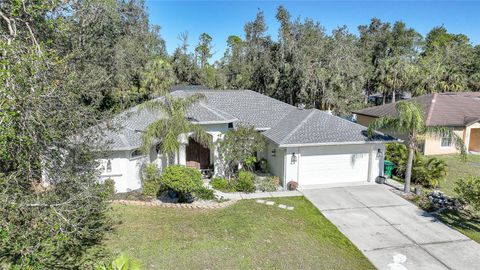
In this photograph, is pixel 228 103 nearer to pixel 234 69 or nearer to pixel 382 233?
pixel 382 233

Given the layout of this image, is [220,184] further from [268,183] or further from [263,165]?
[263,165]

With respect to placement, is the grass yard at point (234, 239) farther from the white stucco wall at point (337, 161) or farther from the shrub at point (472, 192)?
the shrub at point (472, 192)

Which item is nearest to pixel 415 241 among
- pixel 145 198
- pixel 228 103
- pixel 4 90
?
pixel 145 198

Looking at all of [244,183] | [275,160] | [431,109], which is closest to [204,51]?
[431,109]

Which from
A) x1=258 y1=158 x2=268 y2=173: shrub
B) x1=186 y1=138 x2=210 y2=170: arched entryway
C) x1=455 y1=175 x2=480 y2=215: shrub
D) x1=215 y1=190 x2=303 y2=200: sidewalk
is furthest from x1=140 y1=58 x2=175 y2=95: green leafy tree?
x1=455 y1=175 x2=480 y2=215: shrub

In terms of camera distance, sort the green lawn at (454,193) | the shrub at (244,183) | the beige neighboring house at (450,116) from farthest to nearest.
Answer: the beige neighboring house at (450,116)
the shrub at (244,183)
the green lawn at (454,193)

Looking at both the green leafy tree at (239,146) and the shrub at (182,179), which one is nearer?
the shrub at (182,179)

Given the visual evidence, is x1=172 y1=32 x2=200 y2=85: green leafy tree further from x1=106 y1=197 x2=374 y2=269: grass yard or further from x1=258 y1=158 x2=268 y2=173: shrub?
x1=106 y1=197 x2=374 y2=269: grass yard

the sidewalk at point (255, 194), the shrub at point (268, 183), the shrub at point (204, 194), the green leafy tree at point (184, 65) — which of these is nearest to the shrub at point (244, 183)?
the sidewalk at point (255, 194)
